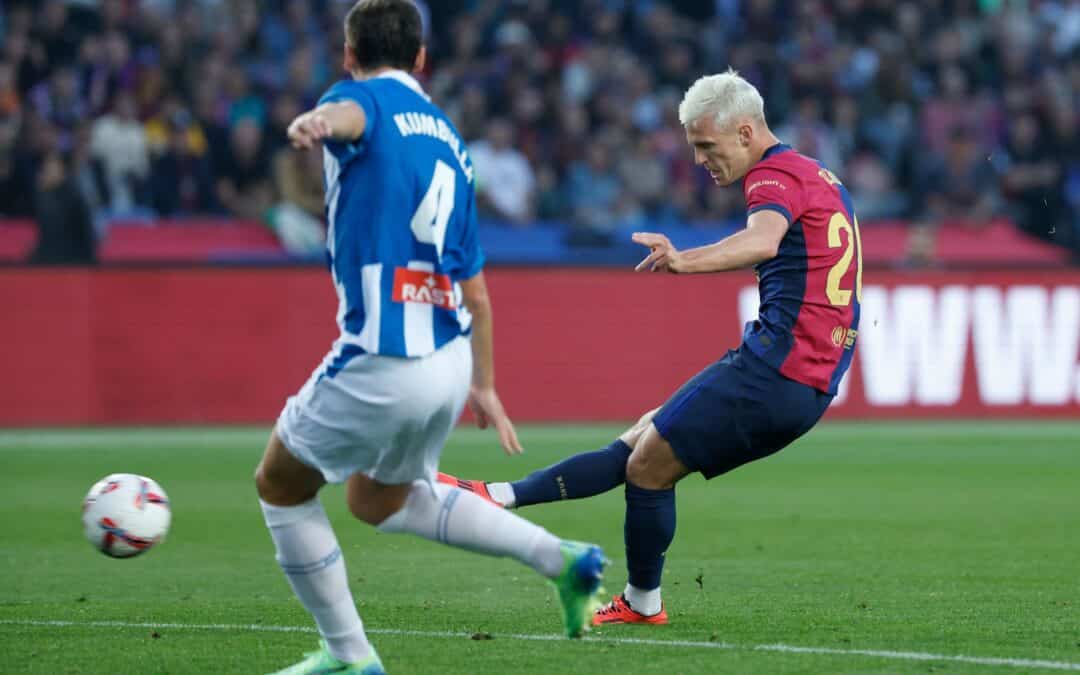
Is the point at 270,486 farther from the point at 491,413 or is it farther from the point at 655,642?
the point at 655,642

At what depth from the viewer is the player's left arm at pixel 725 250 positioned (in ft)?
18.3

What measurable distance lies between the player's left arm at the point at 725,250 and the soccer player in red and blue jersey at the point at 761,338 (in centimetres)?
15

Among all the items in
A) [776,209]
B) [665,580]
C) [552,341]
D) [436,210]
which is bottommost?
[552,341]

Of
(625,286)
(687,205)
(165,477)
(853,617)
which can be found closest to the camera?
(853,617)

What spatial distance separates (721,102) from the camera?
6.39m

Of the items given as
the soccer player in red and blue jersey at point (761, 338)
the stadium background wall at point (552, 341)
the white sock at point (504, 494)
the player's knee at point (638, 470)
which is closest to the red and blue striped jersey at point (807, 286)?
the soccer player in red and blue jersey at point (761, 338)

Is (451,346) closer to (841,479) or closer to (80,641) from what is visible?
(80,641)

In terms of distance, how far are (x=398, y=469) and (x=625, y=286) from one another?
1209 centimetres

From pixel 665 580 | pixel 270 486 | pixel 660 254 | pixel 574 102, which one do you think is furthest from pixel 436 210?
pixel 574 102

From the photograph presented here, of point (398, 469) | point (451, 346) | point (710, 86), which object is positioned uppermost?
point (710, 86)

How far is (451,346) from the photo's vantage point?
5.11 metres

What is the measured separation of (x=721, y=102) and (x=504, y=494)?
5.83 ft

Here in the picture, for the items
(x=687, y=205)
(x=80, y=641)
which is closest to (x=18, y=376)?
Answer: (x=687, y=205)

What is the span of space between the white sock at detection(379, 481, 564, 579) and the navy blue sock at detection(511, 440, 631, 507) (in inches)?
62.5
